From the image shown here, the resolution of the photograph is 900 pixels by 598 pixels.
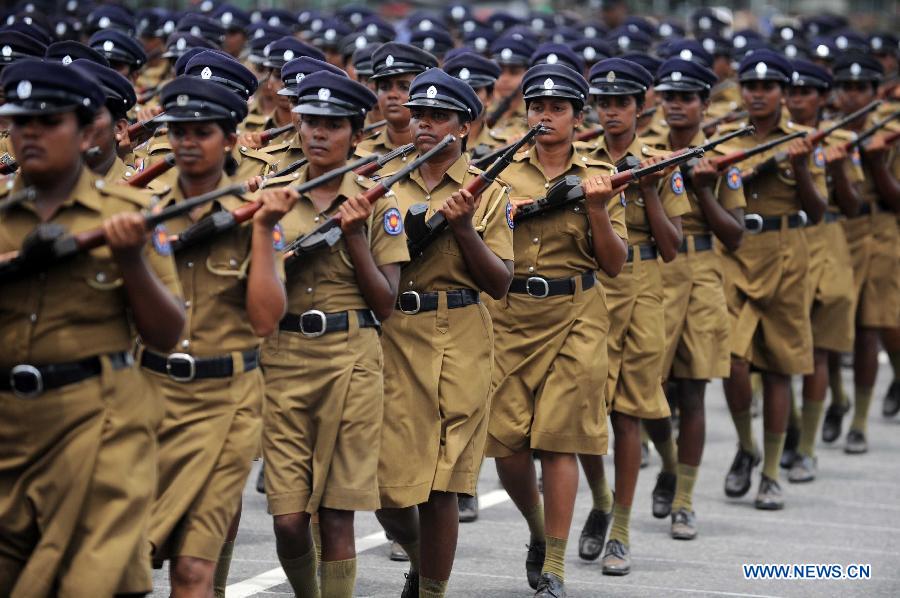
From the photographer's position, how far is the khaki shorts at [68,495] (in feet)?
18.5

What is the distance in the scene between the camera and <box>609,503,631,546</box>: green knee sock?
30.7 ft

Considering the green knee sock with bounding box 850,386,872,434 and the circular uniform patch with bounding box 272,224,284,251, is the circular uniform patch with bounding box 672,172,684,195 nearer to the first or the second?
the circular uniform patch with bounding box 272,224,284,251

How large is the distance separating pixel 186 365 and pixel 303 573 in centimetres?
116

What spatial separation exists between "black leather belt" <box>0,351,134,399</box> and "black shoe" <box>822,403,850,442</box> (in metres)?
8.76

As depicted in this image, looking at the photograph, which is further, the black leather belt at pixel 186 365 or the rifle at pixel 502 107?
Answer: the rifle at pixel 502 107

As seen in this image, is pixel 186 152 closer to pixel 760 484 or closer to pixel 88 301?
pixel 88 301

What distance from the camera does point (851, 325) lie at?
1245 centimetres

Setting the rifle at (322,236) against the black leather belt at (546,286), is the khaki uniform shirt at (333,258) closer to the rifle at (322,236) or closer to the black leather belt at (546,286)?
the rifle at (322,236)

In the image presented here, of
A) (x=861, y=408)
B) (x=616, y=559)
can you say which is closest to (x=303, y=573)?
(x=616, y=559)

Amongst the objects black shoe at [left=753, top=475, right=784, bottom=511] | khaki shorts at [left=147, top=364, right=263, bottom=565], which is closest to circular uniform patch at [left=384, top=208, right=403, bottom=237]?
khaki shorts at [left=147, top=364, right=263, bottom=565]

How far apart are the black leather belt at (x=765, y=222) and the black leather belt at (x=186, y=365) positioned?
18.6 ft

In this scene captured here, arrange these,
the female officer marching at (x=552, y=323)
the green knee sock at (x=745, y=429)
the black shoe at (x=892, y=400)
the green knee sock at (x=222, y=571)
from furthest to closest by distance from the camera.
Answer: the black shoe at (x=892, y=400), the green knee sock at (x=745, y=429), the female officer marching at (x=552, y=323), the green knee sock at (x=222, y=571)

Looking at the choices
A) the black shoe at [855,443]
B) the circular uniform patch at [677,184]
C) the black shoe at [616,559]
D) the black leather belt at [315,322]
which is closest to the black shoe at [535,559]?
the black shoe at [616,559]

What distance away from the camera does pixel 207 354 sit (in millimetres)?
6430
